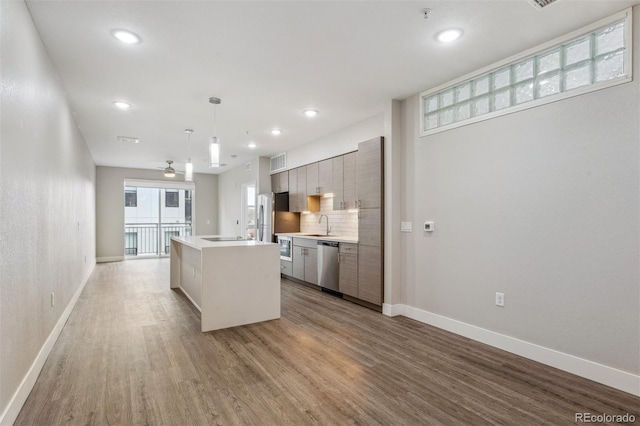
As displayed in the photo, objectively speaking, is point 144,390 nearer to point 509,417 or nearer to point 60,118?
point 509,417

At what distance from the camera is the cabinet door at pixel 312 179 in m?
5.98

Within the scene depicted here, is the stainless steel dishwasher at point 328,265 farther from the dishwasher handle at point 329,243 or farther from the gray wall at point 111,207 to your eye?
the gray wall at point 111,207

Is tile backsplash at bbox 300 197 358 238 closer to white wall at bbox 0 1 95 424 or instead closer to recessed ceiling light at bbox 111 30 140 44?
recessed ceiling light at bbox 111 30 140 44

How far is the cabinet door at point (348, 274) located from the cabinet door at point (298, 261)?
1.16 meters

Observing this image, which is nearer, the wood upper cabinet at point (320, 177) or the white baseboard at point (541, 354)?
the white baseboard at point (541, 354)

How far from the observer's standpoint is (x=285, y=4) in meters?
2.29

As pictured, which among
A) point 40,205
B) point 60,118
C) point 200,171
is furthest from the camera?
point 200,171

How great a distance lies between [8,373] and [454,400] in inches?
110

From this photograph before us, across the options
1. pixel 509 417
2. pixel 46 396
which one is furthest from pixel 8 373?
pixel 509 417

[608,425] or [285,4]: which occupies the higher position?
[285,4]

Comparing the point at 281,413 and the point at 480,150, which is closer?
the point at 281,413

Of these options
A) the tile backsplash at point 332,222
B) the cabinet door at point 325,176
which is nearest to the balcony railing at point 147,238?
the tile backsplash at point 332,222

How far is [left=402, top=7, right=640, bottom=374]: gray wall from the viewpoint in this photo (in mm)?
2398

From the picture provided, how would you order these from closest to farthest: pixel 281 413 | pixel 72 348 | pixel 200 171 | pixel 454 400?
pixel 281 413 < pixel 454 400 < pixel 72 348 < pixel 200 171
